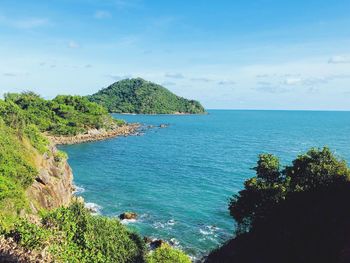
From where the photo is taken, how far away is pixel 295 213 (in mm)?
36344

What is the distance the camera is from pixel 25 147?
170ft

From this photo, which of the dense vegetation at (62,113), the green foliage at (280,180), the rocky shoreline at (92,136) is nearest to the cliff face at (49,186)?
the green foliage at (280,180)

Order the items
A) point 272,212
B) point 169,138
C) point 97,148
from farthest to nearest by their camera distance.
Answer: point 169,138 → point 97,148 → point 272,212

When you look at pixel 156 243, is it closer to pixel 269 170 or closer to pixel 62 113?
pixel 269 170

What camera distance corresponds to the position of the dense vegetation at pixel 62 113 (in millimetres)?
131250

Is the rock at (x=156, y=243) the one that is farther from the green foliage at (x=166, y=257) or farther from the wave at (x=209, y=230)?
the green foliage at (x=166, y=257)

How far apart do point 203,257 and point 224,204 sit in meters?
18.4

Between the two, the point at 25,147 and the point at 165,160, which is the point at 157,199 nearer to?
the point at 25,147

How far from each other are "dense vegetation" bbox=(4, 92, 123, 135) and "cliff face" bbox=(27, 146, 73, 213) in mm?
72442

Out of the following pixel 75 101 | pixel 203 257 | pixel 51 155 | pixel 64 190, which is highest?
pixel 75 101

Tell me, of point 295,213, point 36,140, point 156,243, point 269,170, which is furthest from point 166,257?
point 36,140

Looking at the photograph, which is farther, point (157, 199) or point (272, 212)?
point (157, 199)

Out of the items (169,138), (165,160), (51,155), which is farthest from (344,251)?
(169,138)

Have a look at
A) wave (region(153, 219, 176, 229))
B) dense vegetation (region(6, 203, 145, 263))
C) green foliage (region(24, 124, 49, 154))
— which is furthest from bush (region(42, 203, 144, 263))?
green foliage (region(24, 124, 49, 154))
